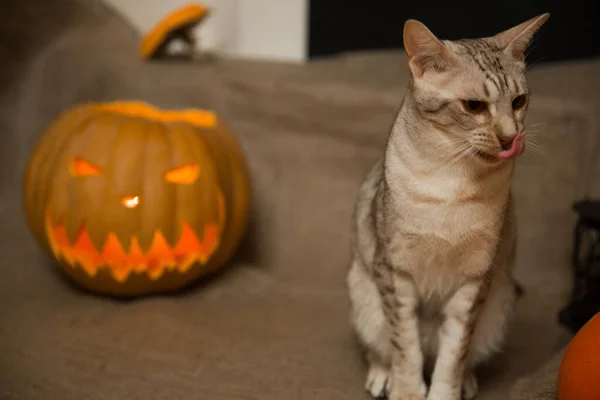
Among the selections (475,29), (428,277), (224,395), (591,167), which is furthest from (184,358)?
(475,29)

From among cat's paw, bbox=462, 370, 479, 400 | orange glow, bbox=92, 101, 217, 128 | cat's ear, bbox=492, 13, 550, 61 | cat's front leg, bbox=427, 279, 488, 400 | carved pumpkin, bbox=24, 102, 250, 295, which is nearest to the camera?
cat's ear, bbox=492, 13, 550, 61

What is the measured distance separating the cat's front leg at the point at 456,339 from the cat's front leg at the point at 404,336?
4 cm

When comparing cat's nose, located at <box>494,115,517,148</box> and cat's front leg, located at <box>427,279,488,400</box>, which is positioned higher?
cat's nose, located at <box>494,115,517,148</box>

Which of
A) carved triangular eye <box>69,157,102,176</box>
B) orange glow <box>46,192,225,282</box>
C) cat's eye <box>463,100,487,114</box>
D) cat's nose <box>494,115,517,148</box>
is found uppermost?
cat's eye <box>463,100,487,114</box>

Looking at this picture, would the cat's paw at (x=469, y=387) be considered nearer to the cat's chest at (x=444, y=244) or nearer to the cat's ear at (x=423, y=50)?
the cat's chest at (x=444, y=244)

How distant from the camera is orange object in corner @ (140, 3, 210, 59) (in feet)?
7.75

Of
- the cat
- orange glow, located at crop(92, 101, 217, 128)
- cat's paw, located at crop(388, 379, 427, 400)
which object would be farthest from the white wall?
cat's paw, located at crop(388, 379, 427, 400)

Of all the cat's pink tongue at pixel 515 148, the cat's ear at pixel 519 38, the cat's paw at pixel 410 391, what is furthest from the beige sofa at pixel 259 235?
the cat's ear at pixel 519 38

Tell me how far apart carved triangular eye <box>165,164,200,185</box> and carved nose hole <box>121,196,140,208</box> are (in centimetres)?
10

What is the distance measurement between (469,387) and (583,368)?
340 millimetres

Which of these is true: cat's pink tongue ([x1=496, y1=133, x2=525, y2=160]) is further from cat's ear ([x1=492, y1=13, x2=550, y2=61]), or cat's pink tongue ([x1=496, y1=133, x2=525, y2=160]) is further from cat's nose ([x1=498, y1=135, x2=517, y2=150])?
cat's ear ([x1=492, y1=13, x2=550, y2=61])

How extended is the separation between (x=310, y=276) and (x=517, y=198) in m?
0.67

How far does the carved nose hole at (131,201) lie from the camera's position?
1.79 metres

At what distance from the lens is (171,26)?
2369mm
